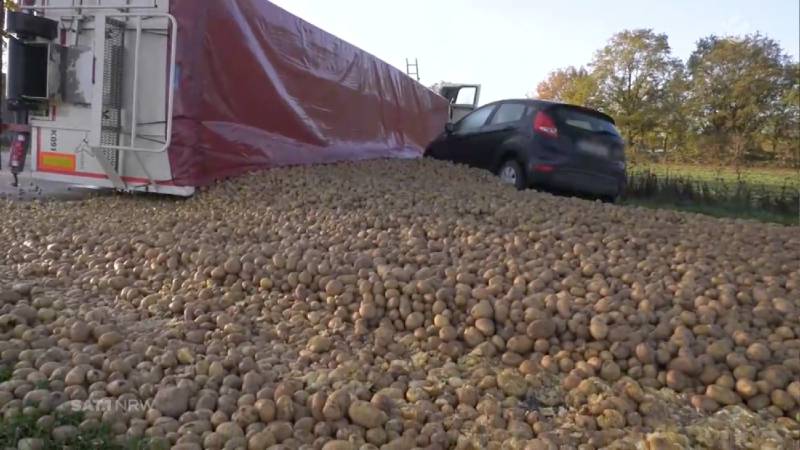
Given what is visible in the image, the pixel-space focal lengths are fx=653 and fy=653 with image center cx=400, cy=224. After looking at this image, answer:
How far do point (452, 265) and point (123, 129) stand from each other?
410 cm

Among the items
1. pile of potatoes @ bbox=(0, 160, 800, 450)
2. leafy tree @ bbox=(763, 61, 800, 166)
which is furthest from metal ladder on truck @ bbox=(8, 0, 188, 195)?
leafy tree @ bbox=(763, 61, 800, 166)

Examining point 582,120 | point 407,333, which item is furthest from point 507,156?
point 407,333

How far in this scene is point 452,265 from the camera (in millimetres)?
3869

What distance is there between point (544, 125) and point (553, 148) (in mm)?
305

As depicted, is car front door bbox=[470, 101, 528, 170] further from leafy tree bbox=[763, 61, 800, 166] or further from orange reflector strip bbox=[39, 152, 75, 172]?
leafy tree bbox=[763, 61, 800, 166]

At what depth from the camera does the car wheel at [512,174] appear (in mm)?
7992

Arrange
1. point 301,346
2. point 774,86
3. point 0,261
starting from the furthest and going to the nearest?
point 774,86 → point 0,261 → point 301,346

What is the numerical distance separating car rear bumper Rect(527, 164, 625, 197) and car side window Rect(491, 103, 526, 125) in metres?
0.87

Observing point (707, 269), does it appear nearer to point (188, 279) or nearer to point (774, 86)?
point (188, 279)

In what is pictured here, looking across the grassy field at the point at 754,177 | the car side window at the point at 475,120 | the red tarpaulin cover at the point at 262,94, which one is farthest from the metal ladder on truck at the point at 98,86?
the grassy field at the point at 754,177

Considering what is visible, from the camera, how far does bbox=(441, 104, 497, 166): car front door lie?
9.04 metres

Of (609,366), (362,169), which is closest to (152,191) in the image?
(362,169)

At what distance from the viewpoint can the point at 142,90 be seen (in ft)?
20.9

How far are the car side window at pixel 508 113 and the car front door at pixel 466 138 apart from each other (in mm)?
218
